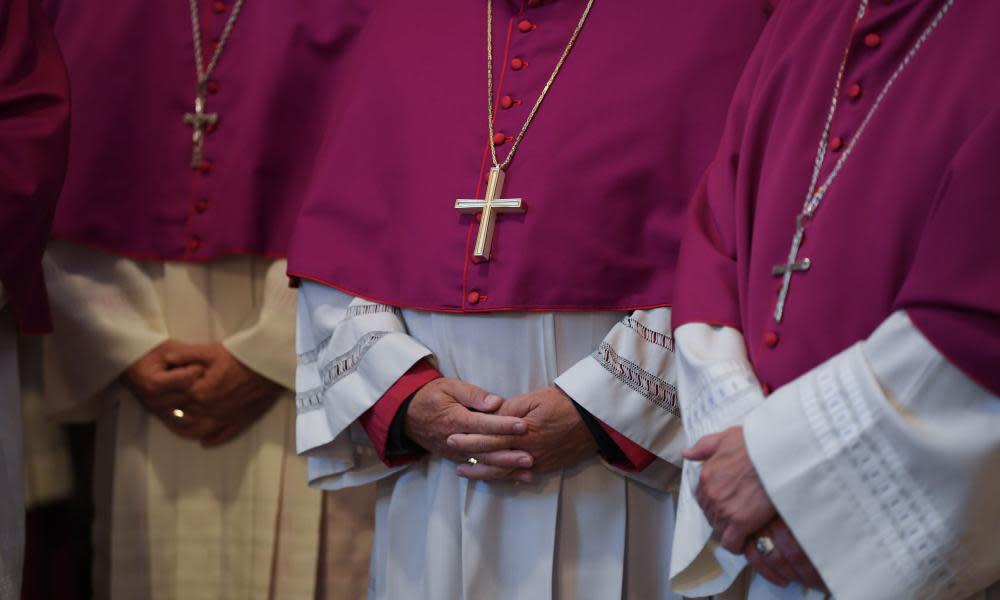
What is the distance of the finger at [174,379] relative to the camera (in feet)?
11.8

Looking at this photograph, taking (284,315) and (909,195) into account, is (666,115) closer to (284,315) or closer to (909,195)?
(909,195)

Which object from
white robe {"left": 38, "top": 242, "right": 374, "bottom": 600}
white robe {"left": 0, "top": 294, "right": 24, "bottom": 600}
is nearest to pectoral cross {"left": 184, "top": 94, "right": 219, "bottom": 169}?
white robe {"left": 38, "top": 242, "right": 374, "bottom": 600}

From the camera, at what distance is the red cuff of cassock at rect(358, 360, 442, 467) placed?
2.87 metres

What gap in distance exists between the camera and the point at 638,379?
274 cm

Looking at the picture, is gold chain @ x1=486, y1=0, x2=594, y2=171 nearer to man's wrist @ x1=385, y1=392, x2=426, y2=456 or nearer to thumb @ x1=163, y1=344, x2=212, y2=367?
man's wrist @ x1=385, y1=392, x2=426, y2=456

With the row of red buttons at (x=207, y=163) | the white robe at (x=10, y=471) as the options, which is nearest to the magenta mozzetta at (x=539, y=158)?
the row of red buttons at (x=207, y=163)

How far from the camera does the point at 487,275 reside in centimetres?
289

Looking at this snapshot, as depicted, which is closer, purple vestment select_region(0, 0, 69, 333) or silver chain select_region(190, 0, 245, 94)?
purple vestment select_region(0, 0, 69, 333)

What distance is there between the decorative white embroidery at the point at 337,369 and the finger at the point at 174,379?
1.88 feet

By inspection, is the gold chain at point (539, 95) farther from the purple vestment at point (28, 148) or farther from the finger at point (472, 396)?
the purple vestment at point (28, 148)

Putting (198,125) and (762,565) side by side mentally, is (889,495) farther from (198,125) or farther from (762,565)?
(198,125)

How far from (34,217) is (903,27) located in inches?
85.7

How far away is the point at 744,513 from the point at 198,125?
230cm

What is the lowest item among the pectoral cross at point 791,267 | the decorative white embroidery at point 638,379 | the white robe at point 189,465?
the white robe at point 189,465
